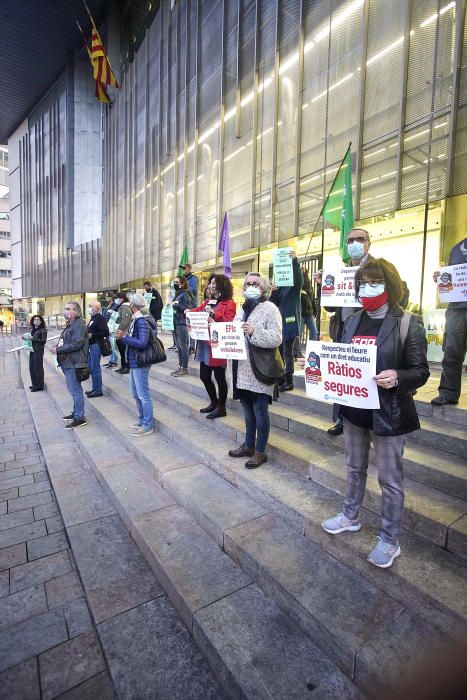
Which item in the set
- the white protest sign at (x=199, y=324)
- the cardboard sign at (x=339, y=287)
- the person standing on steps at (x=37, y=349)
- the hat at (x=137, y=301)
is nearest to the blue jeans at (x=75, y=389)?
the hat at (x=137, y=301)

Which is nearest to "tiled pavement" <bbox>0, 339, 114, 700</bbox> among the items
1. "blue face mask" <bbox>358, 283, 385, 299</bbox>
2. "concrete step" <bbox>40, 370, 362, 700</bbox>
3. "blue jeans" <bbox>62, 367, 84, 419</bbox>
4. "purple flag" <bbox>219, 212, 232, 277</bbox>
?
"concrete step" <bbox>40, 370, 362, 700</bbox>

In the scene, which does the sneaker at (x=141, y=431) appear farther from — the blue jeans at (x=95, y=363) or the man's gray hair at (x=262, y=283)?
the blue jeans at (x=95, y=363)

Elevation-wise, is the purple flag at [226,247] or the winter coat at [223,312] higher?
the purple flag at [226,247]

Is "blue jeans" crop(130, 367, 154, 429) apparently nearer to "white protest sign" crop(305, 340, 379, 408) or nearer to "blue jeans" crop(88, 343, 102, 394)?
"blue jeans" crop(88, 343, 102, 394)

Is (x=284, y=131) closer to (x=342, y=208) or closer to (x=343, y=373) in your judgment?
(x=342, y=208)

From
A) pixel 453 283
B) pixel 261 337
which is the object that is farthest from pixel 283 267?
pixel 453 283

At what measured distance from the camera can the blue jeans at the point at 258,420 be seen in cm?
348

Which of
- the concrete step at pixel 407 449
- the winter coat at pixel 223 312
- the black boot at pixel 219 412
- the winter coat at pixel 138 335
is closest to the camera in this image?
the concrete step at pixel 407 449

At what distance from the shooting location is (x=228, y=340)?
3.64 meters

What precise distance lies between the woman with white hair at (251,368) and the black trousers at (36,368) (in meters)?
7.38

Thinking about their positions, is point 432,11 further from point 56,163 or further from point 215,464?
point 56,163

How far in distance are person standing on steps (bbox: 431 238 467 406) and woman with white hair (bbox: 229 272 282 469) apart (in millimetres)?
1690

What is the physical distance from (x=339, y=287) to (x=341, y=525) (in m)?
2.17

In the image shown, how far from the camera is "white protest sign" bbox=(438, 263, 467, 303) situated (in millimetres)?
3475
